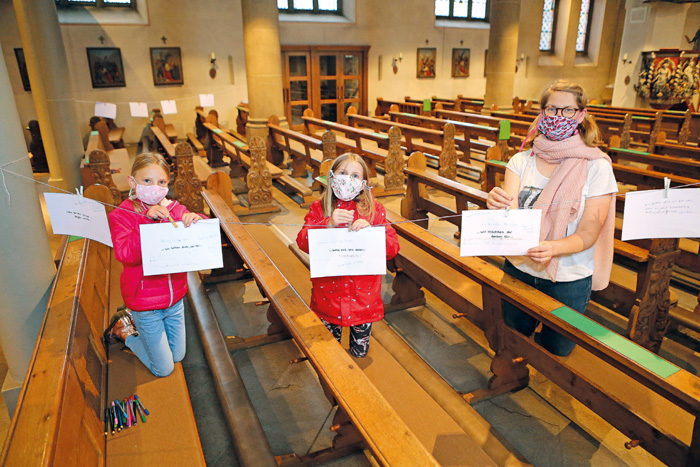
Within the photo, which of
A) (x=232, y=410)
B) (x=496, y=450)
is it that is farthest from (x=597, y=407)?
(x=232, y=410)

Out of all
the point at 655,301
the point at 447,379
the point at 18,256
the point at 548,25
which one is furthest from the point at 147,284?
the point at 548,25

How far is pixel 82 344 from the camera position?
89.7 inches

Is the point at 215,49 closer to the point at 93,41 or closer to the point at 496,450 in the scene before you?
the point at 93,41

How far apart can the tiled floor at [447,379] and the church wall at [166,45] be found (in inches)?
390

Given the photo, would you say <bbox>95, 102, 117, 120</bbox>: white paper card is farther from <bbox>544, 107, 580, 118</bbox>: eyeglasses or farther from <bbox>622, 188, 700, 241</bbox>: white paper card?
<bbox>622, 188, 700, 241</bbox>: white paper card

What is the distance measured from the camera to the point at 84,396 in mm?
2090

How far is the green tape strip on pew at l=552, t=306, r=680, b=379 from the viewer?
6.05 ft

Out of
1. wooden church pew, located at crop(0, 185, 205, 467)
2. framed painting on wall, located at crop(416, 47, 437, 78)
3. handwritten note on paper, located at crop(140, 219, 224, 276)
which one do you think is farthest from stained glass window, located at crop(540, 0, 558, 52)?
wooden church pew, located at crop(0, 185, 205, 467)

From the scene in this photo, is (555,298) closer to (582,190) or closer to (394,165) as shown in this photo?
(582,190)

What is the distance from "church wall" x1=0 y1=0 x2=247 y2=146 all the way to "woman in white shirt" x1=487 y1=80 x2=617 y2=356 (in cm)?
1204

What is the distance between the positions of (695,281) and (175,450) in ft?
15.7

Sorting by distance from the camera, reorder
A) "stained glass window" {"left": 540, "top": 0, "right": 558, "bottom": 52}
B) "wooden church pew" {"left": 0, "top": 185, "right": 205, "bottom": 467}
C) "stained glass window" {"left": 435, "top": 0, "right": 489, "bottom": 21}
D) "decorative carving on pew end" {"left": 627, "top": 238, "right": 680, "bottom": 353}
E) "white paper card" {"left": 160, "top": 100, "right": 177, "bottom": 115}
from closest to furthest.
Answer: "wooden church pew" {"left": 0, "top": 185, "right": 205, "bottom": 467}, "decorative carving on pew end" {"left": 627, "top": 238, "right": 680, "bottom": 353}, "white paper card" {"left": 160, "top": 100, "right": 177, "bottom": 115}, "stained glass window" {"left": 435, "top": 0, "right": 489, "bottom": 21}, "stained glass window" {"left": 540, "top": 0, "right": 558, "bottom": 52}

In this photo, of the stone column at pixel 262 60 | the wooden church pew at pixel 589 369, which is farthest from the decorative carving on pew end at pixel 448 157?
the wooden church pew at pixel 589 369

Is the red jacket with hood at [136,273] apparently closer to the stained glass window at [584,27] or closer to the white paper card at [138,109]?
the white paper card at [138,109]
